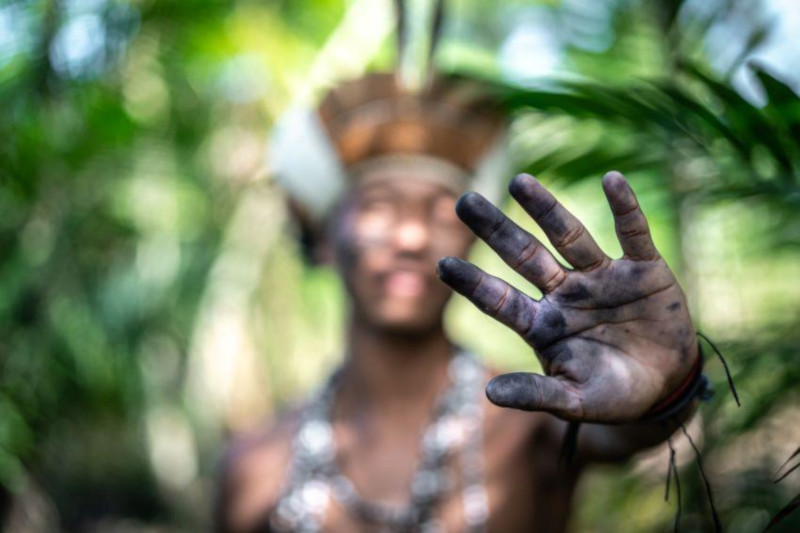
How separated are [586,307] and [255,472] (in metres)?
1.06

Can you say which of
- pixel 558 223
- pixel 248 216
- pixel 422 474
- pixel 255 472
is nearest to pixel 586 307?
pixel 558 223

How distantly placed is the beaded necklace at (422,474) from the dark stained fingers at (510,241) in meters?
0.81

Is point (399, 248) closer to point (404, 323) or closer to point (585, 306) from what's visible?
point (404, 323)

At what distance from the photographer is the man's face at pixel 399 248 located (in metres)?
1.71

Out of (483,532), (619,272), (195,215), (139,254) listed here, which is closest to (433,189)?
(483,532)

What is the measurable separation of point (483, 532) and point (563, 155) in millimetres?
724

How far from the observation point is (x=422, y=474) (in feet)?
5.73

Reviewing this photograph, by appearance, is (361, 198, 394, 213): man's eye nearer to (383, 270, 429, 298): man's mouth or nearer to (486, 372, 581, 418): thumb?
(383, 270, 429, 298): man's mouth

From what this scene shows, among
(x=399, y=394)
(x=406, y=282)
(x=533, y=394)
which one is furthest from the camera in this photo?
(x=399, y=394)

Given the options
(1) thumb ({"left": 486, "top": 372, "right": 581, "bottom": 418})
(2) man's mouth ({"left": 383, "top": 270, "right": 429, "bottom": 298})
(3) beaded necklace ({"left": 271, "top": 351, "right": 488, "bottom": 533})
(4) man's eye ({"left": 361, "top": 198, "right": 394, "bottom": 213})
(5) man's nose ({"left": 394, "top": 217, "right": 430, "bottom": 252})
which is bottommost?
(3) beaded necklace ({"left": 271, "top": 351, "right": 488, "bottom": 533})

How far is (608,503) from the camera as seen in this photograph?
222 centimetres

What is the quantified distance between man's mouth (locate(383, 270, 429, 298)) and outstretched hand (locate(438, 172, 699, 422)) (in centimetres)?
67

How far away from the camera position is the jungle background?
1524mm

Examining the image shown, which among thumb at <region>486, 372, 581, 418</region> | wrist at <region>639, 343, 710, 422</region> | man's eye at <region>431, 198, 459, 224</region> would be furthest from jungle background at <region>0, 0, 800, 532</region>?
thumb at <region>486, 372, 581, 418</region>
